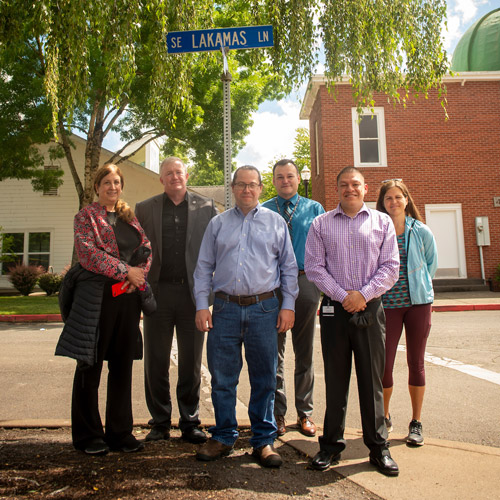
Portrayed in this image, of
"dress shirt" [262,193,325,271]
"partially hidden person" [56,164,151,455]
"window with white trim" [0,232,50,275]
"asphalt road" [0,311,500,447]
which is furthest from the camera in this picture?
"window with white trim" [0,232,50,275]

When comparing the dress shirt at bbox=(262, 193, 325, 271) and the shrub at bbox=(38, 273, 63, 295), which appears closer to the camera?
the dress shirt at bbox=(262, 193, 325, 271)

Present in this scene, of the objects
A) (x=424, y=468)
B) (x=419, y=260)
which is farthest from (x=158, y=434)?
(x=419, y=260)

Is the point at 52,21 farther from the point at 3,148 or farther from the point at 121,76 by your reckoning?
the point at 3,148

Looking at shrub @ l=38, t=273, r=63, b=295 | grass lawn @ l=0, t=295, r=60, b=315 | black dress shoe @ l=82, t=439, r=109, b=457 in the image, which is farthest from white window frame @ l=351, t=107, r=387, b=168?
black dress shoe @ l=82, t=439, r=109, b=457

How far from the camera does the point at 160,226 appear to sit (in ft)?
12.9

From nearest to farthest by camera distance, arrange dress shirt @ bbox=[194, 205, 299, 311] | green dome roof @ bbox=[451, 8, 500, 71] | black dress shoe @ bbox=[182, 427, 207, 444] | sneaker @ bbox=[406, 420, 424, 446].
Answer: dress shirt @ bbox=[194, 205, 299, 311] → sneaker @ bbox=[406, 420, 424, 446] → black dress shoe @ bbox=[182, 427, 207, 444] → green dome roof @ bbox=[451, 8, 500, 71]

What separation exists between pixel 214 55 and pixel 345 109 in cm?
1331

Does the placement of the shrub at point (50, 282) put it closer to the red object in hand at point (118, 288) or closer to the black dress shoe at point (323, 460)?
the red object in hand at point (118, 288)

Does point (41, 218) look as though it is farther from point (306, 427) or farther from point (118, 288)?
point (306, 427)

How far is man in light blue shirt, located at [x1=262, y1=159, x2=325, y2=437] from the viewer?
3904mm

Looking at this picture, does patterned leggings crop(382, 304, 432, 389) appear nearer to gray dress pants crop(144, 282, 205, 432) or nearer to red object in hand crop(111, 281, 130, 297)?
gray dress pants crop(144, 282, 205, 432)

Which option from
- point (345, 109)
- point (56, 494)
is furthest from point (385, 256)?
point (345, 109)

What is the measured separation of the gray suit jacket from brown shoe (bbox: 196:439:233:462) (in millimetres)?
1183

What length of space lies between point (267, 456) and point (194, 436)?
2.40ft
